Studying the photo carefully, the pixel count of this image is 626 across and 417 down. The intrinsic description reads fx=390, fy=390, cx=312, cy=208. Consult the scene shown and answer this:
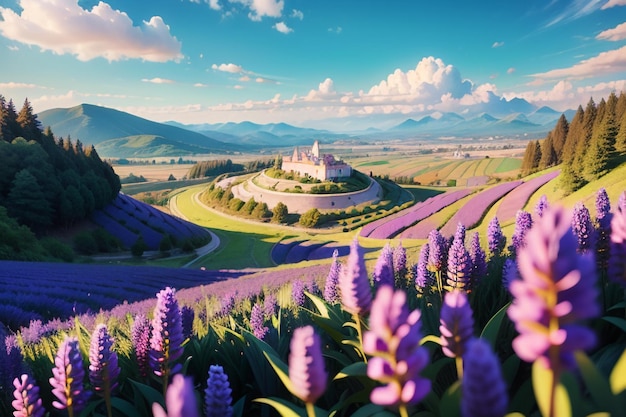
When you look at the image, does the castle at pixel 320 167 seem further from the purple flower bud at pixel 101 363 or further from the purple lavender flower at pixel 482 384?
the purple lavender flower at pixel 482 384

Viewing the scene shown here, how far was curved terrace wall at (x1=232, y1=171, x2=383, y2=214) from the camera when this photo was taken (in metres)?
85.1

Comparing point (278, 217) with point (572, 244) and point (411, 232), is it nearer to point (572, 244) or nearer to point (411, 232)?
point (411, 232)

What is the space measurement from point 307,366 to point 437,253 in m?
3.76

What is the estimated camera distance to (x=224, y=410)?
197 cm

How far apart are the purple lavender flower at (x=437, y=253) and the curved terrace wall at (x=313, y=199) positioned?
7913 centimetres

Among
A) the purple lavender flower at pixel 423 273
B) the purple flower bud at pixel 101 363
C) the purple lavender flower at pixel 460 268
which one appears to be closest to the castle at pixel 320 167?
the purple lavender flower at pixel 423 273

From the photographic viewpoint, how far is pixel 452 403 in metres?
1.92

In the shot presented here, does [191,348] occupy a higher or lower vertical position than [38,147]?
lower

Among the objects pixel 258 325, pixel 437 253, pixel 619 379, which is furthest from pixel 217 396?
pixel 437 253

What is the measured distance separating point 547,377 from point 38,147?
53089mm

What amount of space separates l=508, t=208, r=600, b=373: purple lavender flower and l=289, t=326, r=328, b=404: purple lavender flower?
71 centimetres

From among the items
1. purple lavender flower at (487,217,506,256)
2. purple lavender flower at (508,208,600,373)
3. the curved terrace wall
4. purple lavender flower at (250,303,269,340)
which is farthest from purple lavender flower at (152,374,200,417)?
the curved terrace wall

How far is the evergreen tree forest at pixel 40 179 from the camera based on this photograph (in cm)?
3988

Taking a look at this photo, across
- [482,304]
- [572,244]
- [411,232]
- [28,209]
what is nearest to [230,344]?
[482,304]
